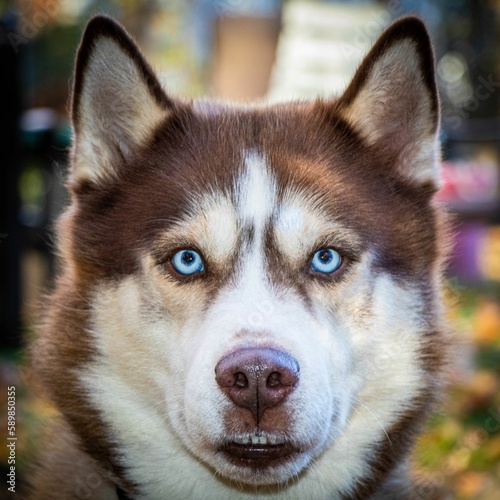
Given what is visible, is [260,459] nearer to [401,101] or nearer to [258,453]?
[258,453]

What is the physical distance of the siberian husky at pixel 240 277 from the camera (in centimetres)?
245

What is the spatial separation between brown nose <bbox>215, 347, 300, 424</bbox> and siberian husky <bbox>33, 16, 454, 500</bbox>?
0.09 m

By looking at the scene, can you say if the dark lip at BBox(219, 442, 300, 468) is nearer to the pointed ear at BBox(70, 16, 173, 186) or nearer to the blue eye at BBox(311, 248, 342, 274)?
the blue eye at BBox(311, 248, 342, 274)

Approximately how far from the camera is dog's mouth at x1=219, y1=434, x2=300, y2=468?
2.27 metres

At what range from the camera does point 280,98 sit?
3844mm

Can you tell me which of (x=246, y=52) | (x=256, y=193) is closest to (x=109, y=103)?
(x=256, y=193)

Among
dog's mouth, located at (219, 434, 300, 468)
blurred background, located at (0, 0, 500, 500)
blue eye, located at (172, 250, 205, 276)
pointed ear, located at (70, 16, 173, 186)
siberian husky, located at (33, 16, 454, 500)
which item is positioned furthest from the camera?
blurred background, located at (0, 0, 500, 500)

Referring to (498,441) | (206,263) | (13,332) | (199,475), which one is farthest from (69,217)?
(13,332)

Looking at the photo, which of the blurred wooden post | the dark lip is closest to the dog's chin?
the dark lip

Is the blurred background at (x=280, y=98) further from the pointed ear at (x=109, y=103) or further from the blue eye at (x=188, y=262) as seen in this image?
the blue eye at (x=188, y=262)

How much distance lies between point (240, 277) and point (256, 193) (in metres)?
0.32

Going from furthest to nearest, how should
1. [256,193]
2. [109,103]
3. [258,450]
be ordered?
[109,103]
[256,193]
[258,450]

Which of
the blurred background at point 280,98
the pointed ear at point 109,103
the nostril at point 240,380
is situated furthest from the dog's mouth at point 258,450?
the pointed ear at point 109,103

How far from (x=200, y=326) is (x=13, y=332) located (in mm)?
4967
